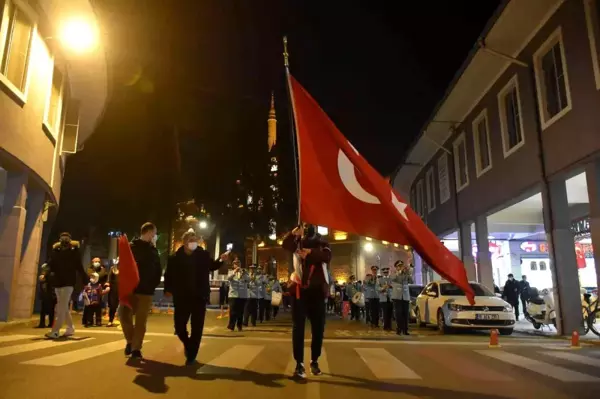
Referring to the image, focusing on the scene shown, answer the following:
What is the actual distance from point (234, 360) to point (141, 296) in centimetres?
176

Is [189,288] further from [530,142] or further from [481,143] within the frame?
[481,143]

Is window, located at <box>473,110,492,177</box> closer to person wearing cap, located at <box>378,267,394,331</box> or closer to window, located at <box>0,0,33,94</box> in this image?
person wearing cap, located at <box>378,267,394,331</box>

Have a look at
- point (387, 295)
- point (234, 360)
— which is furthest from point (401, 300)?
Result: point (234, 360)

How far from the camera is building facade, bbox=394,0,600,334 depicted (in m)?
13.0

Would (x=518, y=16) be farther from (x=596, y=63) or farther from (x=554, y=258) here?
(x=554, y=258)

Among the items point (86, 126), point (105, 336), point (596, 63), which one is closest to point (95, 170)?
point (86, 126)

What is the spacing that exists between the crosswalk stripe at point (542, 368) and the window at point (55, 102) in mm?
14592

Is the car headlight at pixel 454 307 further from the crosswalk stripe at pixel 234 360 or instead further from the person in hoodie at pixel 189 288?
the person in hoodie at pixel 189 288

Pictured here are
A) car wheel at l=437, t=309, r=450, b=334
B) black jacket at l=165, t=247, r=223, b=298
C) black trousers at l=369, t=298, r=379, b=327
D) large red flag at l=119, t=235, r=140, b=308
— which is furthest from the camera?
black trousers at l=369, t=298, r=379, b=327

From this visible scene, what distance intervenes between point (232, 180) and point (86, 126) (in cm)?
1600

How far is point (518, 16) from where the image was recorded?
14.5m

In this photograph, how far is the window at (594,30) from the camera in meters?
12.1

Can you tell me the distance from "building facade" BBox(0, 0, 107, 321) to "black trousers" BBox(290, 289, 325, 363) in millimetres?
9361

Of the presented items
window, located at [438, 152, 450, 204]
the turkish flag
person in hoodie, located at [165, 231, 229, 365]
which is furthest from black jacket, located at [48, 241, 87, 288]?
window, located at [438, 152, 450, 204]
